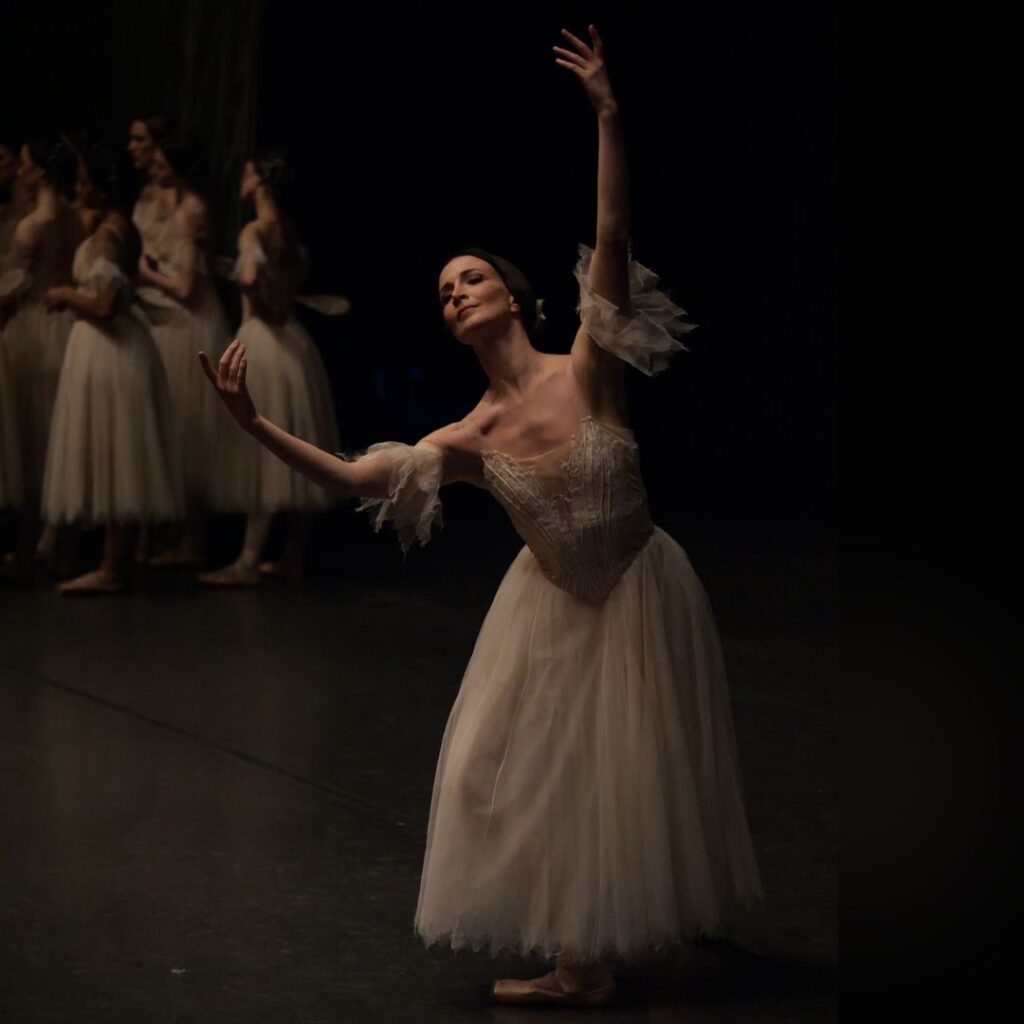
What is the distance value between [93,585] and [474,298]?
446 centimetres

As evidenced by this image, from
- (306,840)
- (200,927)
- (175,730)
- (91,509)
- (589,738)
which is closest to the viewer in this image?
(589,738)

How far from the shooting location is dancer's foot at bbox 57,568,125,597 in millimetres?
7305

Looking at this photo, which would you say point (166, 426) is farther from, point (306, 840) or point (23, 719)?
point (306, 840)

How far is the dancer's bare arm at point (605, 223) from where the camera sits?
9.29 ft

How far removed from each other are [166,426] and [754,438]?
155 inches

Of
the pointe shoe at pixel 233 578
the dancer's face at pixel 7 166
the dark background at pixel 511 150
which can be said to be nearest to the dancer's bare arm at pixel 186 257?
the dancer's face at pixel 7 166

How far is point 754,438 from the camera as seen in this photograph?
10.5 meters

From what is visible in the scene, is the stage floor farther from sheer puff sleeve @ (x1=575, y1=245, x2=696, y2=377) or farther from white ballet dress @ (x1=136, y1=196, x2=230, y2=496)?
sheer puff sleeve @ (x1=575, y1=245, x2=696, y2=377)

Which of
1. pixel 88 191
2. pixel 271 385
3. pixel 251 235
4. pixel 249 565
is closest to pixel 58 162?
pixel 88 191

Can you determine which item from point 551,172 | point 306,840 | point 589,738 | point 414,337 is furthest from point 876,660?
point 414,337

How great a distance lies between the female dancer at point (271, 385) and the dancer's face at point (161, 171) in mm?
325

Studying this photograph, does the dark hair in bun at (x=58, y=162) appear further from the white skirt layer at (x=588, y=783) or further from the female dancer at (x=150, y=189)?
the white skirt layer at (x=588, y=783)

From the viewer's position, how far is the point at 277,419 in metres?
7.37

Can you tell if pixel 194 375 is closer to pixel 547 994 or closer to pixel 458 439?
pixel 458 439
